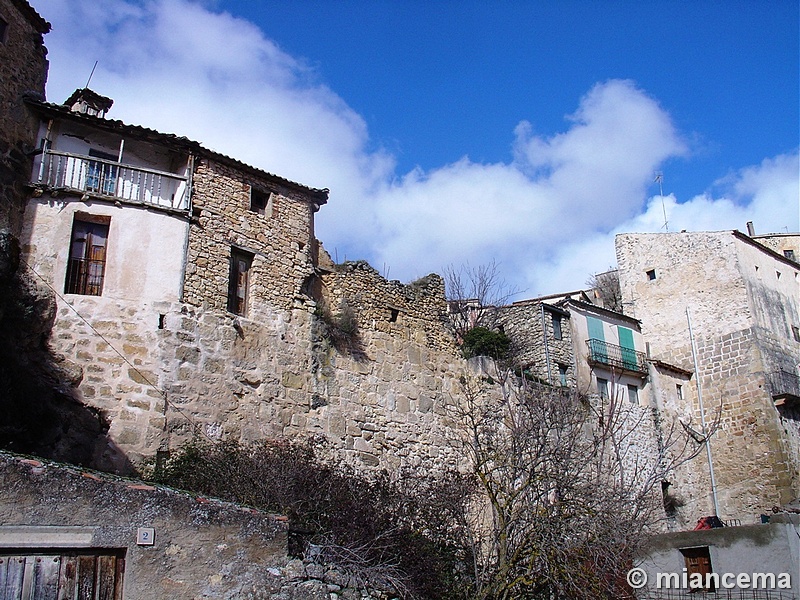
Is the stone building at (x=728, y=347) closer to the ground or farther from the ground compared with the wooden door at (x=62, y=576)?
farther from the ground

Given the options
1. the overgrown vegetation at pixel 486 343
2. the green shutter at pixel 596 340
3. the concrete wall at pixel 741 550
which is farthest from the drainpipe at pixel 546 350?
the concrete wall at pixel 741 550

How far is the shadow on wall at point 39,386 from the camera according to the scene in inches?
556

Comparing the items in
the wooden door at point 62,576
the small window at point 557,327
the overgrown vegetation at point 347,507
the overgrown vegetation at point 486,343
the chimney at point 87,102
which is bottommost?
the wooden door at point 62,576

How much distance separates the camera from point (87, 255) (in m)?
16.7

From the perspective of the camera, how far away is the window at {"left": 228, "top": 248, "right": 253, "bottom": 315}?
1830cm

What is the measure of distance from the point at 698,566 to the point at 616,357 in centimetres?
1241

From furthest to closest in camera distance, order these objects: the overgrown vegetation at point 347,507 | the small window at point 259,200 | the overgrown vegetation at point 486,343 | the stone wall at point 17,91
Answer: the overgrown vegetation at point 486,343
the small window at point 259,200
the stone wall at point 17,91
the overgrown vegetation at point 347,507

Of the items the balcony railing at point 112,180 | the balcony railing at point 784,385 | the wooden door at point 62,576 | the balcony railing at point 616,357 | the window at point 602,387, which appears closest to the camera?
the wooden door at point 62,576

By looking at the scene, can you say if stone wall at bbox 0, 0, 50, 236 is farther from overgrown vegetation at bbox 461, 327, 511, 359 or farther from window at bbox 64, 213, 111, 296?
overgrown vegetation at bbox 461, 327, 511, 359

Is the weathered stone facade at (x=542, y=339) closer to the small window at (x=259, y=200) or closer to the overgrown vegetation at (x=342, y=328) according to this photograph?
the overgrown vegetation at (x=342, y=328)

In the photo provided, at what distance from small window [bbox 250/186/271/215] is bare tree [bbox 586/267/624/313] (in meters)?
25.6

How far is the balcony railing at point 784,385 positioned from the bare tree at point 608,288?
11165 mm

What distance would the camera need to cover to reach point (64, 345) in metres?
15.7

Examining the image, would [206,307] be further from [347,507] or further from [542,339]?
[542,339]
